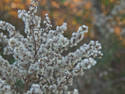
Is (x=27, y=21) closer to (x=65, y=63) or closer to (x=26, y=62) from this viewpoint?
(x=26, y=62)

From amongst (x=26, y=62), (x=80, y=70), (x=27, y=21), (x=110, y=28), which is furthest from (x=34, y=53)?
(x=110, y=28)

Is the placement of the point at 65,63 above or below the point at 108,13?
below

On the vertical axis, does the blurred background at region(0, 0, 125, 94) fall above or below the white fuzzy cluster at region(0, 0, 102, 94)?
above

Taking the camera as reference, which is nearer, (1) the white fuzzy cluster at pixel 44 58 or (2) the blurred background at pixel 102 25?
(1) the white fuzzy cluster at pixel 44 58

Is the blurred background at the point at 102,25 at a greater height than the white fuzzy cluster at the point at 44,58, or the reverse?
the blurred background at the point at 102,25

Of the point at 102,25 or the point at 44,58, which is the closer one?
the point at 44,58

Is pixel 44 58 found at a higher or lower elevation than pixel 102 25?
lower

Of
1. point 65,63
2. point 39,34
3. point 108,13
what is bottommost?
point 65,63

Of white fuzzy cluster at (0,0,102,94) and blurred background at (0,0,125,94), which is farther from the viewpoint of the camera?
blurred background at (0,0,125,94)
